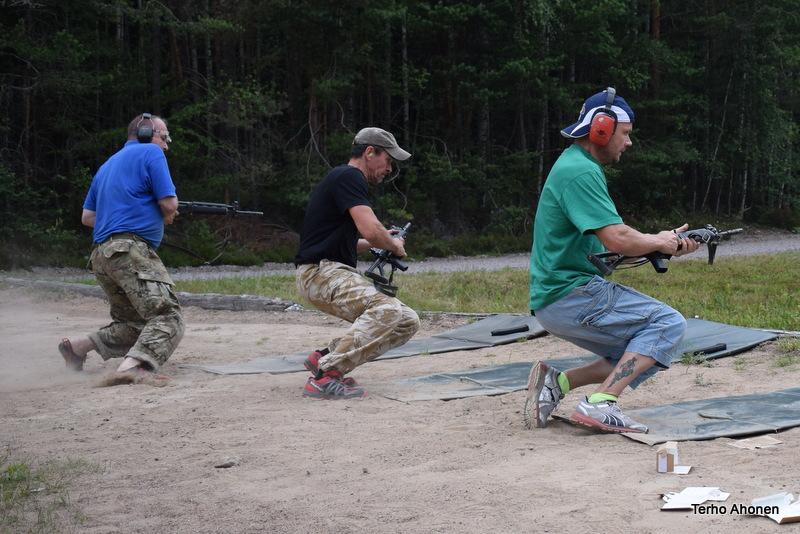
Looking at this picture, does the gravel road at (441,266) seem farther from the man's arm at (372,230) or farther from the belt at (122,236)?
the man's arm at (372,230)

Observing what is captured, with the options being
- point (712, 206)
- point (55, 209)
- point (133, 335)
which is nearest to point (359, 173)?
point (133, 335)

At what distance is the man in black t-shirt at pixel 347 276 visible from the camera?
6.37 meters

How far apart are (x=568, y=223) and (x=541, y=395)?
103cm

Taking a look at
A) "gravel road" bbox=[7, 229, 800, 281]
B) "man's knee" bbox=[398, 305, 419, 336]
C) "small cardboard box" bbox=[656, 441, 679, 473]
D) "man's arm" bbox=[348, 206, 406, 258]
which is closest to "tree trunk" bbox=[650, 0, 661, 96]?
"gravel road" bbox=[7, 229, 800, 281]

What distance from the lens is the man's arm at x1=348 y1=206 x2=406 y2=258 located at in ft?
20.3

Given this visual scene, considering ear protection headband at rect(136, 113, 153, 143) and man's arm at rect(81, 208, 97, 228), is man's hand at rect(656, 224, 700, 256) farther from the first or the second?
man's arm at rect(81, 208, 97, 228)

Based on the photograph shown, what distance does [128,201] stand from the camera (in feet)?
24.0

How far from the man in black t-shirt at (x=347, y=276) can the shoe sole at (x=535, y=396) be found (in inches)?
49.0

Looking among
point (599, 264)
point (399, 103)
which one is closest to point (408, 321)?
point (599, 264)

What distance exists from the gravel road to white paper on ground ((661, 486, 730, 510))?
11930mm

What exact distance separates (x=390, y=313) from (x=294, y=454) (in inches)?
62.6

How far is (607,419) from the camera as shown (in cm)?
515

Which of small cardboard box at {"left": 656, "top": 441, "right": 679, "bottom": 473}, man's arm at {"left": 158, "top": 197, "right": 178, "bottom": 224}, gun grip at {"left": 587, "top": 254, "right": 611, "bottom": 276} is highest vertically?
man's arm at {"left": 158, "top": 197, "right": 178, "bottom": 224}

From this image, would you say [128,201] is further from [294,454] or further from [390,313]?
[294,454]
